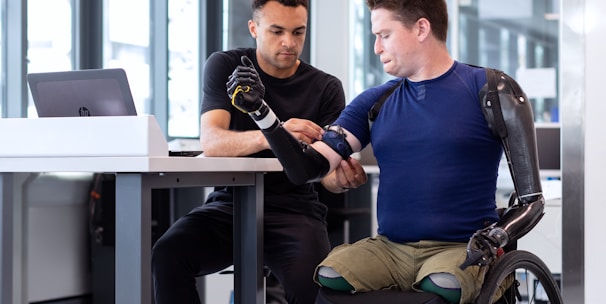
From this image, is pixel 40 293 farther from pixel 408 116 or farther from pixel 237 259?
pixel 408 116

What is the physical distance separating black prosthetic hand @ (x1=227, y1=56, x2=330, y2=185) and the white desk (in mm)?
Result: 157

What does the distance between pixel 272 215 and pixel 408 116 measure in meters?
0.65

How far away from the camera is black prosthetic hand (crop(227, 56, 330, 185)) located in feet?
6.03

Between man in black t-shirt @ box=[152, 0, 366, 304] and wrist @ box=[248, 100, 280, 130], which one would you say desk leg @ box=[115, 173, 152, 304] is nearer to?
wrist @ box=[248, 100, 280, 130]

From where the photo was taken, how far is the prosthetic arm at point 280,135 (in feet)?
6.03

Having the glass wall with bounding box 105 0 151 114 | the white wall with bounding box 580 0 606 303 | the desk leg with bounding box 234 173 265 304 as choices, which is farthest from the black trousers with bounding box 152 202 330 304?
the glass wall with bounding box 105 0 151 114

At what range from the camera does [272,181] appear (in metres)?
2.54

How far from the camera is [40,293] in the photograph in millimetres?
4027

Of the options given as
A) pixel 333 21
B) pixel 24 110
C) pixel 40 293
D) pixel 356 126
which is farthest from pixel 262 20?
pixel 333 21

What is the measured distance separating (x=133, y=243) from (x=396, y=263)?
1.94 ft

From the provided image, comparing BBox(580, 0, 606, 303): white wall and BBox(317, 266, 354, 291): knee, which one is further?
BBox(580, 0, 606, 303): white wall

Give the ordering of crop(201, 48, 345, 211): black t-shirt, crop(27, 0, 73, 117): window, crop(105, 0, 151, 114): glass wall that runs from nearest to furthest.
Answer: crop(201, 48, 345, 211): black t-shirt
crop(27, 0, 73, 117): window
crop(105, 0, 151, 114): glass wall

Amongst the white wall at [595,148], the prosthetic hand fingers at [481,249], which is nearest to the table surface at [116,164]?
the prosthetic hand fingers at [481,249]

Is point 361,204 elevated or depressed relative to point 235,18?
depressed
